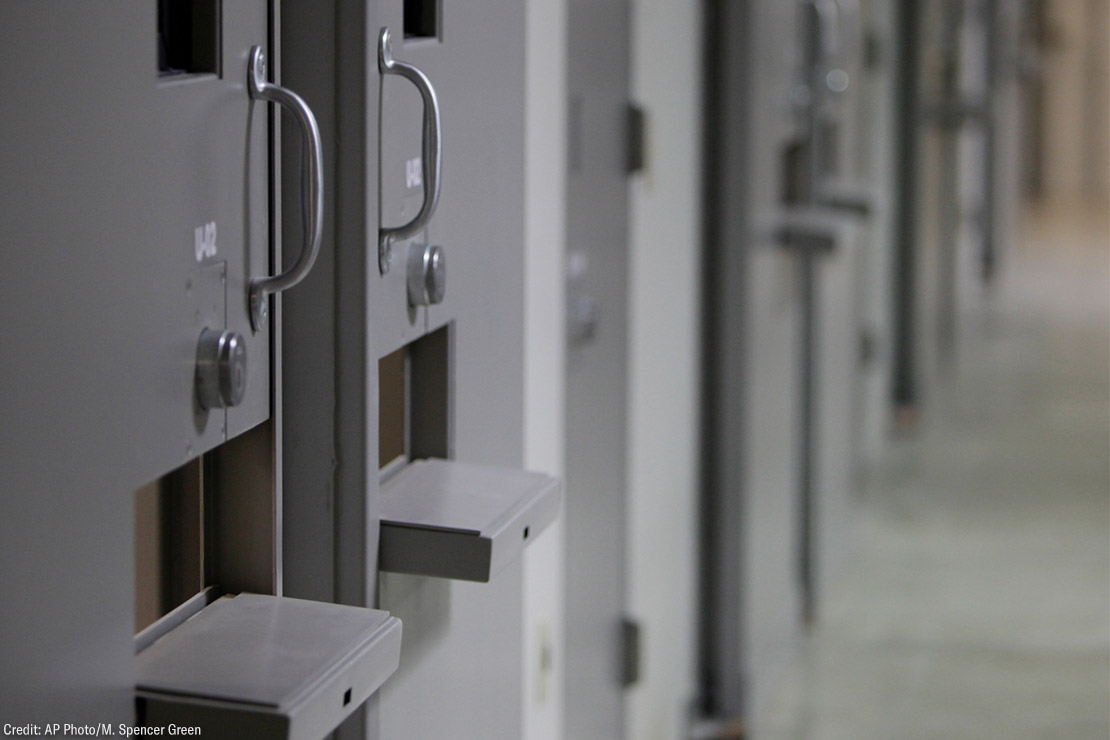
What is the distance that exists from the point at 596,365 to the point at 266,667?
1363 mm

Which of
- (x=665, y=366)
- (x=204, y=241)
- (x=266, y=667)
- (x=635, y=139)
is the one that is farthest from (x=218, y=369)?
(x=665, y=366)

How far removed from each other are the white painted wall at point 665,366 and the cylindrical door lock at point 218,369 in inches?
56.0

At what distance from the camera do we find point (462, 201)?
1434mm

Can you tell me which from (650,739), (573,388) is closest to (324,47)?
(573,388)

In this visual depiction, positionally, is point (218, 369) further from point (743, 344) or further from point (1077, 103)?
point (1077, 103)

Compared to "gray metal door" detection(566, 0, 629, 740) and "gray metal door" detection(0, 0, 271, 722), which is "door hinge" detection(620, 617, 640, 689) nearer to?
"gray metal door" detection(566, 0, 629, 740)

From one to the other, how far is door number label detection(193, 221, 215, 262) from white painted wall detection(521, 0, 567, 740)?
0.76 metres

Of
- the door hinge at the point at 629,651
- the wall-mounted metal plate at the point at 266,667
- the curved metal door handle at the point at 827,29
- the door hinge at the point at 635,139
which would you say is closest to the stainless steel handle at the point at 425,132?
the wall-mounted metal plate at the point at 266,667

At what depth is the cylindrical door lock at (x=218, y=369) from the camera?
971mm

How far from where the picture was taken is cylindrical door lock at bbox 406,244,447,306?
4.25ft

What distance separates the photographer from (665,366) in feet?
8.70

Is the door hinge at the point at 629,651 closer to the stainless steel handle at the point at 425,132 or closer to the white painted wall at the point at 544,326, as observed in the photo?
the white painted wall at the point at 544,326

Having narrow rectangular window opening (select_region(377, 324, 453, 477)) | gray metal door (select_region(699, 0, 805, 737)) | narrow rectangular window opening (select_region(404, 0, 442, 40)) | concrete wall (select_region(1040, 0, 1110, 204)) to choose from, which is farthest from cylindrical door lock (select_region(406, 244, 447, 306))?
concrete wall (select_region(1040, 0, 1110, 204))

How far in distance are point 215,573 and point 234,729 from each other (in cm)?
24
